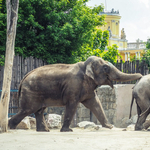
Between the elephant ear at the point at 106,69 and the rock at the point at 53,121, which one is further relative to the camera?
the rock at the point at 53,121

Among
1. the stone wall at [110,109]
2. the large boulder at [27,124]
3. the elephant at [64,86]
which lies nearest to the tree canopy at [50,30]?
the stone wall at [110,109]

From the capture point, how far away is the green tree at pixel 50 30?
16.7 metres

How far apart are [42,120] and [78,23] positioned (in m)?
7.28

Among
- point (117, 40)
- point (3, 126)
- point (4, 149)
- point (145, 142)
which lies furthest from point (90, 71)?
point (117, 40)

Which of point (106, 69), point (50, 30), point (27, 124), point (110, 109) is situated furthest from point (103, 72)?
point (50, 30)

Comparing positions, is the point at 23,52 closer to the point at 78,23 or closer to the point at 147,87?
the point at 78,23

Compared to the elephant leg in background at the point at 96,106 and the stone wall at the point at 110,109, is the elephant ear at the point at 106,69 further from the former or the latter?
the stone wall at the point at 110,109

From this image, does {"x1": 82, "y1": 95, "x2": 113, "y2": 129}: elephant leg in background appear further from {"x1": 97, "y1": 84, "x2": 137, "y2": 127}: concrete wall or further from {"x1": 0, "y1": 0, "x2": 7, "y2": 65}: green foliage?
{"x1": 0, "y1": 0, "x2": 7, "y2": 65}: green foliage

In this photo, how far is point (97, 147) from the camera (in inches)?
271

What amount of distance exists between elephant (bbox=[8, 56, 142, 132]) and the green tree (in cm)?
600

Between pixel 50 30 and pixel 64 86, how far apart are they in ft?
23.2

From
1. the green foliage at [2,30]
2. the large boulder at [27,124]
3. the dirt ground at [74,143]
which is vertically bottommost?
the large boulder at [27,124]

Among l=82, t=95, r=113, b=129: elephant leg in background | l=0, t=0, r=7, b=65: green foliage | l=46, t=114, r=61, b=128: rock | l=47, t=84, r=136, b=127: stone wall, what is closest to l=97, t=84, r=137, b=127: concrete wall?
l=47, t=84, r=136, b=127: stone wall

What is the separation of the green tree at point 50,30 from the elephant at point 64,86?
6.00 meters
